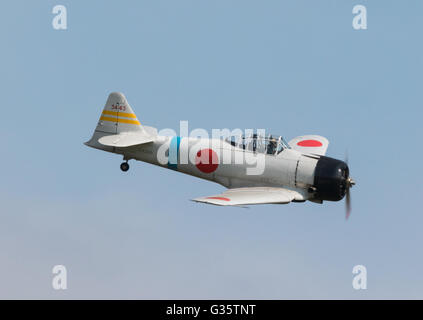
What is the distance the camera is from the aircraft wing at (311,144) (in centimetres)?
2656

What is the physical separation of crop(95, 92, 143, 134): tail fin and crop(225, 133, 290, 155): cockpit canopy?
143 inches

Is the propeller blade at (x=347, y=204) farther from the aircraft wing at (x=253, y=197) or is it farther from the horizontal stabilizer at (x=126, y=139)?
the horizontal stabilizer at (x=126, y=139)

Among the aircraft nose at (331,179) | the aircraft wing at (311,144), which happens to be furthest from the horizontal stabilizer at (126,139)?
the aircraft nose at (331,179)

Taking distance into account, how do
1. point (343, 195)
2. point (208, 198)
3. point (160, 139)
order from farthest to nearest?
1. point (160, 139)
2. point (343, 195)
3. point (208, 198)

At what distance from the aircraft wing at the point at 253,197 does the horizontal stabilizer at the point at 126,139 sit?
11.2 feet

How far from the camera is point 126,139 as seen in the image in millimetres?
26453

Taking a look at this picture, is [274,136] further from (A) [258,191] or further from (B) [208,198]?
(B) [208,198]

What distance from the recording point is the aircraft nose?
2411 cm

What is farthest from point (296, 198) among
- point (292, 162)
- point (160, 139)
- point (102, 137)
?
point (102, 137)

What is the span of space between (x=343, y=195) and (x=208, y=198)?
425cm

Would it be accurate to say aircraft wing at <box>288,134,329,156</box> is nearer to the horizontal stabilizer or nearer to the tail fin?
the horizontal stabilizer

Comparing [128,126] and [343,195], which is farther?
[128,126]

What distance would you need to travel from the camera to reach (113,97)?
1056 inches

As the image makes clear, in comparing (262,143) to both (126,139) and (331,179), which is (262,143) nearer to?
(331,179)
